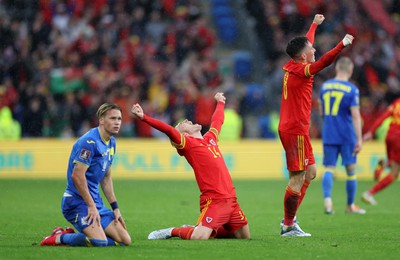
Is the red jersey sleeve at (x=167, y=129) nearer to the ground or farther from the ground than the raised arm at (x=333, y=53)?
nearer to the ground

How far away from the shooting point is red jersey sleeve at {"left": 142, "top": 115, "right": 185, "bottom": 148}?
9836 mm

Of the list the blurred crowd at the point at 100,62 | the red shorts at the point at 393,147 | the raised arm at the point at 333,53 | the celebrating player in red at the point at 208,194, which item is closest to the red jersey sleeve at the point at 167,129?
the celebrating player in red at the point at 208,194

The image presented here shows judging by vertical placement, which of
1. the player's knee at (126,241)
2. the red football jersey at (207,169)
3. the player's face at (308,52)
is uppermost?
the player's face at (308,52)

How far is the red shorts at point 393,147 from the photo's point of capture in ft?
54.6

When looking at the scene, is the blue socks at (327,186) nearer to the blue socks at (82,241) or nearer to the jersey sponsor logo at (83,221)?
the blue socks at (82,241)

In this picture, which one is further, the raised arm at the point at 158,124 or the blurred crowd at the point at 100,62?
the blurred crowd at the point at 100,62

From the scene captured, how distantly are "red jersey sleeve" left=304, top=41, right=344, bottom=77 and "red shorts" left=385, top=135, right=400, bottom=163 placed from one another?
646 cm

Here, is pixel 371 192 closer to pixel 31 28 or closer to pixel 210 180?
pixel 210 180

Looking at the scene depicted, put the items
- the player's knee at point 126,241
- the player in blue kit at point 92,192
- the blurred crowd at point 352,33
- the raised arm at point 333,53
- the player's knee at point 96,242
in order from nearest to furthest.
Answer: the player in blue kit at point 92,192 → the player's knee at point 96,242 → the player's knee at point 126,241 → the raised arm at point 333,53 → the blurred crowd at point 352,33

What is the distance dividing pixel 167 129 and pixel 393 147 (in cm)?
769

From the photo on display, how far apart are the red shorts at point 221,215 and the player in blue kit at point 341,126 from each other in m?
4.50

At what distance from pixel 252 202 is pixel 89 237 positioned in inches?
305

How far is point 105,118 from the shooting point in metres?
9.75

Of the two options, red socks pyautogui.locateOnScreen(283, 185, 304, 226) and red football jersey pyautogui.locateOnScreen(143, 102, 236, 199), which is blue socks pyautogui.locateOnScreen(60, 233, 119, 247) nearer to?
red football jersey pyautogui.locateOnScreen(143, 102, 236, 199)
